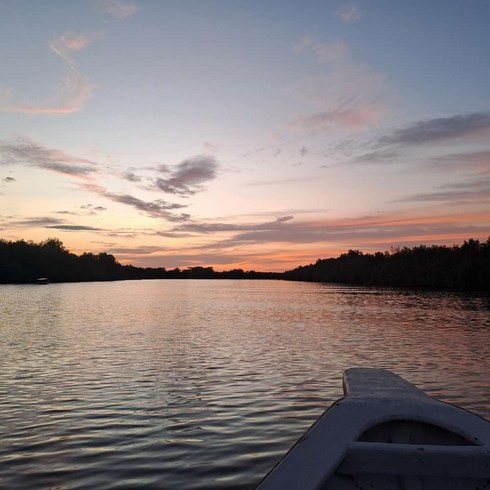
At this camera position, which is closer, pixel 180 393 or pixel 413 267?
pixel 180 393

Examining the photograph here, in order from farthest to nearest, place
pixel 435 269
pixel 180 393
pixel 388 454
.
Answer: pixel 435 269 < pixel 180 393 < pixel 388 454

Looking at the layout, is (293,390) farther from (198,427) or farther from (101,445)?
(101,445)

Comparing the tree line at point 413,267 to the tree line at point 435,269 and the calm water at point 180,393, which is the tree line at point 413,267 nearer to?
the tree line at point 435,269

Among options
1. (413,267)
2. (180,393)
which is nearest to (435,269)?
(413,267)

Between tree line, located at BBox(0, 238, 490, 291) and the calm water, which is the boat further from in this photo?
tree line, located at BBox(0, 238, 490, 291)

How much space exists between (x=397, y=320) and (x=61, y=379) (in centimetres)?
3220

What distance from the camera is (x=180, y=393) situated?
14383mm

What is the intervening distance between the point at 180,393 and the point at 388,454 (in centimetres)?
1067

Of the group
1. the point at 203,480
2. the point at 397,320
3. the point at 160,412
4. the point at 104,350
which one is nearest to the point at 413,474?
the point at 203,480

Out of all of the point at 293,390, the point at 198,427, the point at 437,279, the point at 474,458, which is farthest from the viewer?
the point at 437,279

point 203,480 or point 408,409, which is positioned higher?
point 408,409

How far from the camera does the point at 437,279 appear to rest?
126m

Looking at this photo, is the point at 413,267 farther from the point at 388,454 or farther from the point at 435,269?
the point at 388,454

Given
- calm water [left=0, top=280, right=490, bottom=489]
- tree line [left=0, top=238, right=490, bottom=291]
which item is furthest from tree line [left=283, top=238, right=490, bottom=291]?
calm water [left=0, top=280, right=490, bottom=489]
